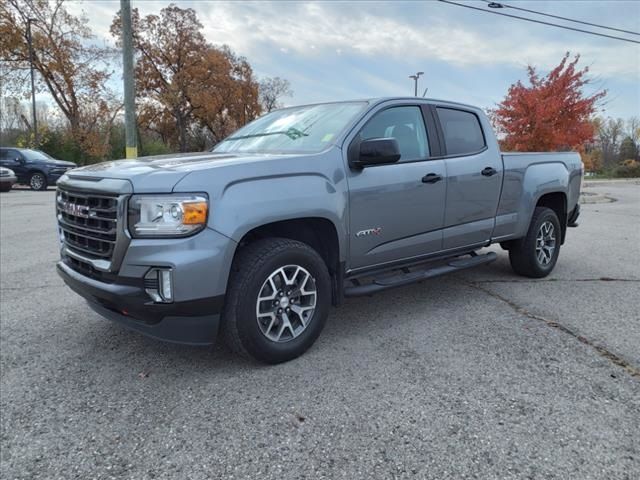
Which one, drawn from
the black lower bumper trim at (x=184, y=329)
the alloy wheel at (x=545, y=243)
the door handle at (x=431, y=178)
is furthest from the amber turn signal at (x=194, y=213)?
the alloy wheel at (x=545, y=243)

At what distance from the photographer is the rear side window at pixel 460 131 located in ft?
14.6

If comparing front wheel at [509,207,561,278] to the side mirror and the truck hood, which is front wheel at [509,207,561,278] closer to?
the side mirror

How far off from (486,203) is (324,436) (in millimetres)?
3083

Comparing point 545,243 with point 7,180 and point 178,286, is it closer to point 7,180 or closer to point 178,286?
point 178,286

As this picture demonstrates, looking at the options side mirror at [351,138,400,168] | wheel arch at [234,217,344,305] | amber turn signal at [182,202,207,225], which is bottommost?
wheel arch at [234,217,344,305]

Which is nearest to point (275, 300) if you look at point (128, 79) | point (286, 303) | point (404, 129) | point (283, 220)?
point (286, 303)

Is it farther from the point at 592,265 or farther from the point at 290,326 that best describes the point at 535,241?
the point at 290,326

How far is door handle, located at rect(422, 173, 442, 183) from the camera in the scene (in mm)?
4000

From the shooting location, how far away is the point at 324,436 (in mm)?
2436

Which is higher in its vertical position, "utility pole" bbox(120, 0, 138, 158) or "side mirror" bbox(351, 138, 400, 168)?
"utility pole" bbox(120, 0, 138, 158)

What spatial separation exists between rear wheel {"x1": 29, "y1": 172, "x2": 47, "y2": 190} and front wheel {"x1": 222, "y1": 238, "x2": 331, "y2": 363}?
19.6 meters

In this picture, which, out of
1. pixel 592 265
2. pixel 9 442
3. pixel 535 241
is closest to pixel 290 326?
pixel 9 442

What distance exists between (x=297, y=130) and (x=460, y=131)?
1.68 meters

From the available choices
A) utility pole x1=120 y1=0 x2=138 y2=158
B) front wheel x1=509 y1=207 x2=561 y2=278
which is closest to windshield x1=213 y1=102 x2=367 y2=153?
front wheel x1=509 y1=207 x2=561 y2=278
